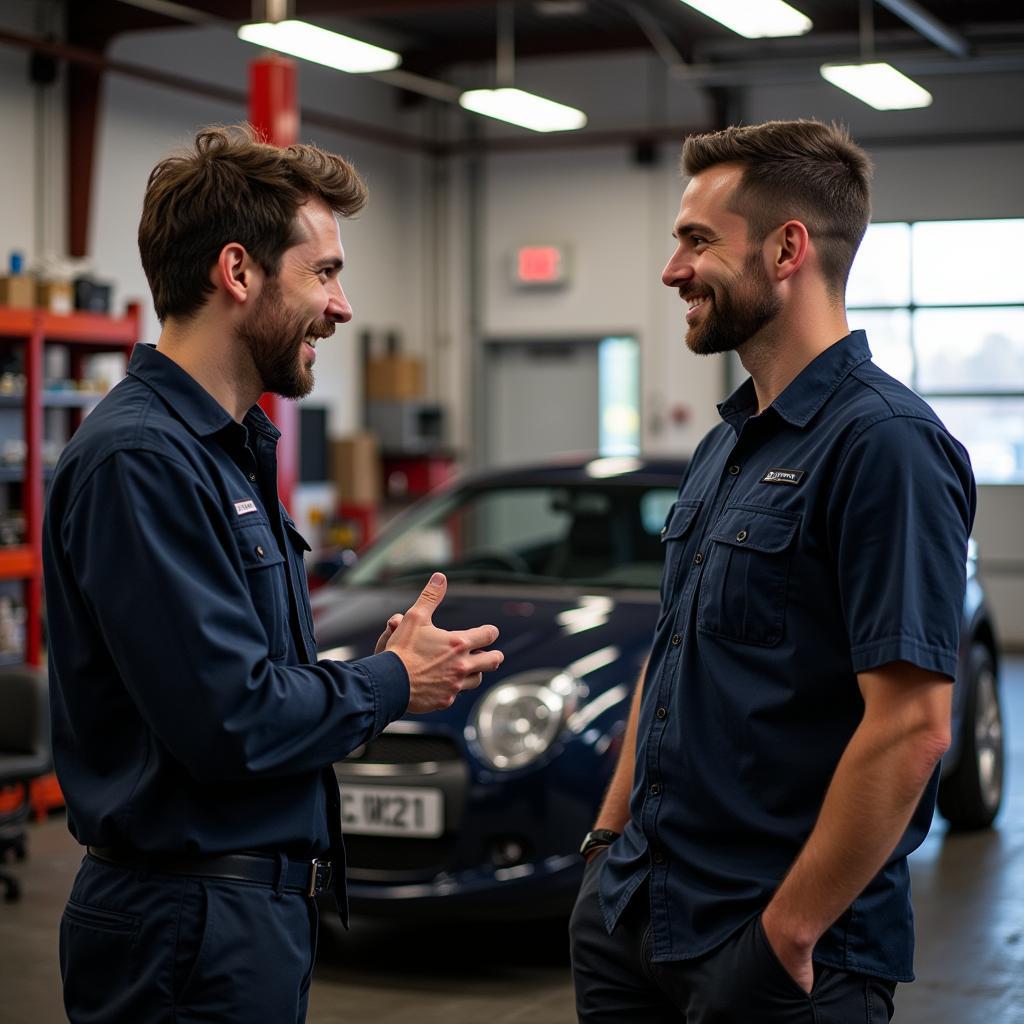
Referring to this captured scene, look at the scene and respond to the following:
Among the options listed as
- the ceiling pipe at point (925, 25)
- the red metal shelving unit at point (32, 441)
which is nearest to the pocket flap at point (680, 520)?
the red metal shelving unit at point (32, 441)

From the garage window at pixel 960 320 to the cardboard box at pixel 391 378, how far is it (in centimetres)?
375

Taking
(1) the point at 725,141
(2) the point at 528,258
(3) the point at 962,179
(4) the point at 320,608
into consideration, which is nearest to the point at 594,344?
(2) the point at 528,258

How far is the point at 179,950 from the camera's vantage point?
172 cm

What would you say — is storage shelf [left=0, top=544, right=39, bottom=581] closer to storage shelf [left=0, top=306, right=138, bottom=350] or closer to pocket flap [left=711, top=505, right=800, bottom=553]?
storage shelf [left=0, top=306, right=138, bottom=350]

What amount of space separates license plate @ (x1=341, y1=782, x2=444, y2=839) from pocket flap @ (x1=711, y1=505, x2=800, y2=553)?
2253 millimetres

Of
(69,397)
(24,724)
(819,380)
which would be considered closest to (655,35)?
(69,397)

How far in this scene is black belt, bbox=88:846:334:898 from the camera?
1.74 metres

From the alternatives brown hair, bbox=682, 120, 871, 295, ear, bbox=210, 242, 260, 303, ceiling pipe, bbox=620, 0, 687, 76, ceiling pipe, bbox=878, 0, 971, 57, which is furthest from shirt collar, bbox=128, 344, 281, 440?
ceiling pipe, bbox=620, 0, 687, 76

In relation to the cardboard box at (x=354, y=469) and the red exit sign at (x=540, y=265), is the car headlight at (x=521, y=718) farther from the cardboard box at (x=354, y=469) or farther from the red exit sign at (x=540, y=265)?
the red exit sign at (x=540, y=265)

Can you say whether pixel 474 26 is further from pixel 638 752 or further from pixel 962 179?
pixel 638 752

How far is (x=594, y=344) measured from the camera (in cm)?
1365

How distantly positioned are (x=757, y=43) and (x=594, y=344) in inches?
112

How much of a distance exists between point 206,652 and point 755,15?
707 centimetres

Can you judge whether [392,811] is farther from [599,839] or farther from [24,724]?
[599,839]
